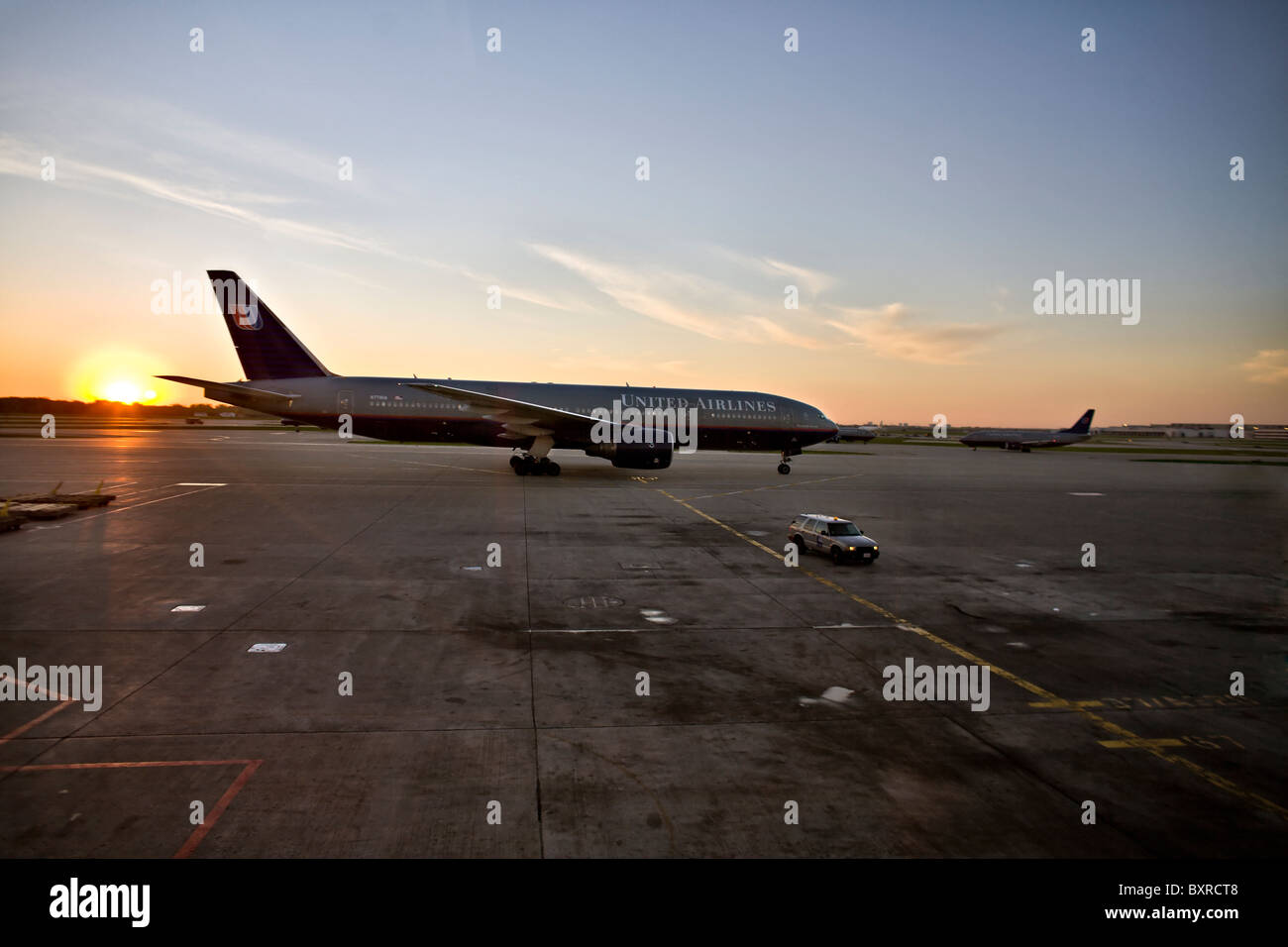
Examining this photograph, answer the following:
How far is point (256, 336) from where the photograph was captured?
40.5m

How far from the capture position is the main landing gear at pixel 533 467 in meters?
39.6

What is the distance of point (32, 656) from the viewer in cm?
1053

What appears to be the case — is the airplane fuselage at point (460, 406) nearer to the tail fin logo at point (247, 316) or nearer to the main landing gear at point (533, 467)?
the main landing gear at point (533, 467)

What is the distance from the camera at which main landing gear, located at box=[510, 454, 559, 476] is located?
130ft

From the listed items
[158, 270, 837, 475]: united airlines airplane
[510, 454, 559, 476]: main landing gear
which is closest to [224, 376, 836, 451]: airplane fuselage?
[158, 270, 837, 475]: united airlines airplane

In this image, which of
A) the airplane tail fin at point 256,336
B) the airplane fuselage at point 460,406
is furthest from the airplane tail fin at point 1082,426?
the airplane tail fin at point 256,336

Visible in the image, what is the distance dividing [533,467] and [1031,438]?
273 ft

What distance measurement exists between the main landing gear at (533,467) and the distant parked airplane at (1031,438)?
7640 centimetres

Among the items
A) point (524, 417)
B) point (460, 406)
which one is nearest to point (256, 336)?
point (460, 406)

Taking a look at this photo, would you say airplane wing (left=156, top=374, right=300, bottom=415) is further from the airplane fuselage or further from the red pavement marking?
the red pavement marking

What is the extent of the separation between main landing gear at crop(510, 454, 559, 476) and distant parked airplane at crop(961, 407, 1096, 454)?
76.4 m

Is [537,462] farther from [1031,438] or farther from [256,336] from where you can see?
[1031,438]
